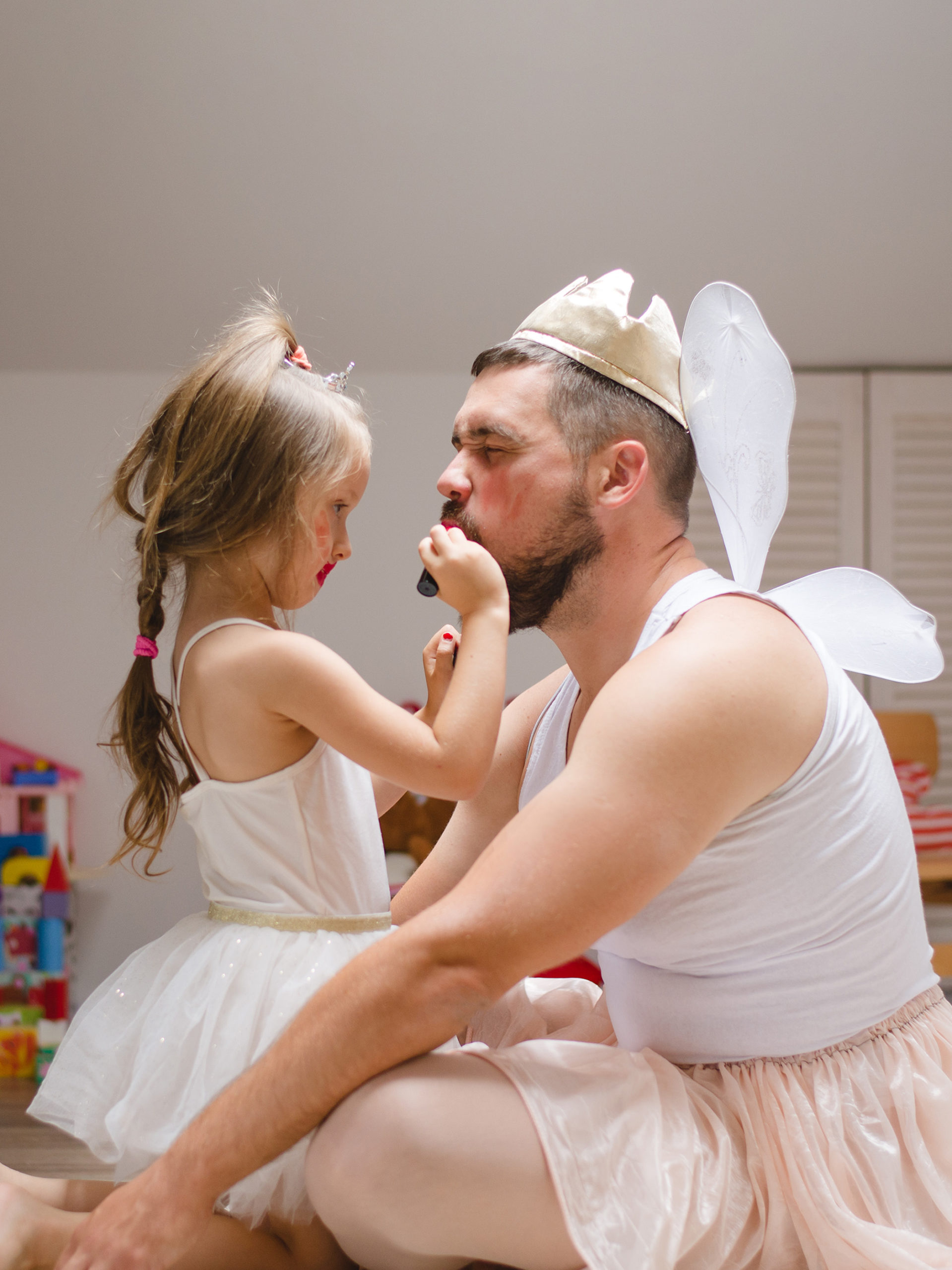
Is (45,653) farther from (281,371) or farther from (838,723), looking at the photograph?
(838,723)

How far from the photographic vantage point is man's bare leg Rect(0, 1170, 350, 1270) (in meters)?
0.97

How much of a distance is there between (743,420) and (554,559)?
0.88 feet

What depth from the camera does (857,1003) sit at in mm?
1011

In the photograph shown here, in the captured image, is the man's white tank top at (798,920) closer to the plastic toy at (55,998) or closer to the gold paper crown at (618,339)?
the gold paper crown at (618,339)

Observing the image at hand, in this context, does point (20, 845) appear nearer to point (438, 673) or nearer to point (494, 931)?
point (438, 673)

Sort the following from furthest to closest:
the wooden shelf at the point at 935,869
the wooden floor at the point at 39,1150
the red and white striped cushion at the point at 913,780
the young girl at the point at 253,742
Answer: the red and white striped cushion at the point at 913,780 < the wooden shelf at the point at 935,869 < the wooden floor at the point at 39,1150 < the young girl at the point at 253,742

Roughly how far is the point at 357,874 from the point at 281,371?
579mm

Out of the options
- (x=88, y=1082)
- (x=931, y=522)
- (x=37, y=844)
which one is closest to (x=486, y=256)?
(x=931, y=522)

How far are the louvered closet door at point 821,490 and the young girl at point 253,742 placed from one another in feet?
7.97

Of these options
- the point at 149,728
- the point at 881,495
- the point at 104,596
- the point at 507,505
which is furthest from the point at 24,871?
the point at 881,495

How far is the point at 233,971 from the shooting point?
3.65 ft

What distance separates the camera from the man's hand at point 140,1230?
2.81ft

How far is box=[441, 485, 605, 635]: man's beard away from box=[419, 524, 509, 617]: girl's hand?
0.28 ft

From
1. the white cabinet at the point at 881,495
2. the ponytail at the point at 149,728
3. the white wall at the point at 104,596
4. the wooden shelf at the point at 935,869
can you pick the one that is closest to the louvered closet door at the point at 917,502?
the white cabinet at the point at 881,495
